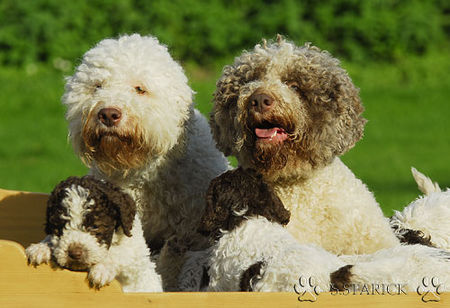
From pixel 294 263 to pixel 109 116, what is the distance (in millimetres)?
1341

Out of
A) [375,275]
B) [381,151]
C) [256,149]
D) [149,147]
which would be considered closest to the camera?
[375,275]

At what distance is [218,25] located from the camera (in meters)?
15.7

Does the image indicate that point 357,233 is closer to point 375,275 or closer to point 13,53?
point 375,275

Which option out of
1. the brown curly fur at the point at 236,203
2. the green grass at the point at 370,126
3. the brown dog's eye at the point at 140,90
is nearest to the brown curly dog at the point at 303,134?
the brown curly fur at the point at 236,203

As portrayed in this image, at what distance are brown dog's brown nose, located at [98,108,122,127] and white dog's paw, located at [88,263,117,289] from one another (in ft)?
3.05

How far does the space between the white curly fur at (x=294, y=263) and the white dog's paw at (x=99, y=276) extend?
0.65 meters

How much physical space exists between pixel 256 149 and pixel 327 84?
1.78 ft

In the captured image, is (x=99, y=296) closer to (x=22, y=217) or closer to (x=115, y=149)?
(x=115, y=149)

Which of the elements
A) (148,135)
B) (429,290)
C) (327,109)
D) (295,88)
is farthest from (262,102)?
(429,290)

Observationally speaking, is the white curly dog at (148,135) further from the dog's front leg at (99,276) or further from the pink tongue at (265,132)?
the dog's front leg at (99,276)

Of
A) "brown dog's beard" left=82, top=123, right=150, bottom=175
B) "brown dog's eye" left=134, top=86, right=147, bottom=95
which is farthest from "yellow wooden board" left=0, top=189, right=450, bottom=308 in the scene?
"brown dog's eye" left=134, top=86, right=147, bottom=95

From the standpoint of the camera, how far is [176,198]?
540 cm

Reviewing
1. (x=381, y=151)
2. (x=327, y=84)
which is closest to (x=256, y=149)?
(x=327, y=84)

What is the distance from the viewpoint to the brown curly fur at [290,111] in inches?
190
